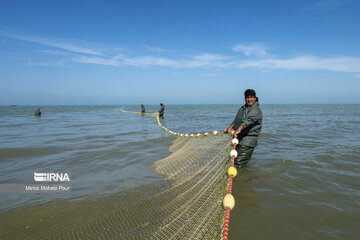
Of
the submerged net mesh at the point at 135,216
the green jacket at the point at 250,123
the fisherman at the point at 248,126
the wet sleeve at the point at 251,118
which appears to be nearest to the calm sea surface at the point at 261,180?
the submerged net mesh at the point at 135,216

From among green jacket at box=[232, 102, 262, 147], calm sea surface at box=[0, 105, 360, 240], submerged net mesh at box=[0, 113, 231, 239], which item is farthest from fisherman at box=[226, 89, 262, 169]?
submerged net mesh at box=[0, 113, 231, 239]

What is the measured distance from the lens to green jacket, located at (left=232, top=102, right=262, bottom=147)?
392 centimetres

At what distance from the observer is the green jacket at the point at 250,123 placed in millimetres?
3918

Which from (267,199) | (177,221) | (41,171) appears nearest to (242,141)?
(267,199)

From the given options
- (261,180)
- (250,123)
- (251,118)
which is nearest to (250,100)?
(251,118)

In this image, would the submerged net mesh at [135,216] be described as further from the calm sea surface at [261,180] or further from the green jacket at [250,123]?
the green jacket at [250,123]

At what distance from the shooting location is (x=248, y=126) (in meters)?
4.22

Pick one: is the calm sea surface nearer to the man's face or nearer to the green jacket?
the green jacket

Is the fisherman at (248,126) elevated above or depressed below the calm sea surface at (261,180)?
above

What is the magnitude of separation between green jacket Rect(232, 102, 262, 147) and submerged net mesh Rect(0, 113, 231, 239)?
975 mm

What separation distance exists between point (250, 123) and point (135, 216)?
108 inches

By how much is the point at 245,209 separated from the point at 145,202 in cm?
172

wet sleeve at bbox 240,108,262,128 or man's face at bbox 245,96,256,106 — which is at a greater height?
man's face at bbox 245,96,256,106

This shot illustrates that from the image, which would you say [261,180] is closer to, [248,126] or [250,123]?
[248,126]
